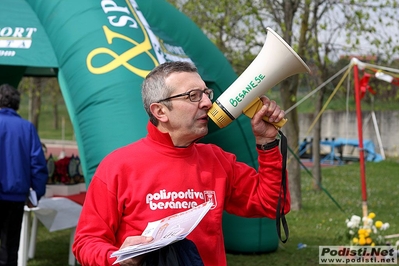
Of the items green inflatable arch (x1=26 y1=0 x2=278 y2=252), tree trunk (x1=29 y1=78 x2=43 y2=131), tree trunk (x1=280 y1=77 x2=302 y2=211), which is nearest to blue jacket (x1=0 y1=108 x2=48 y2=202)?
green inflatable arch (x1=26 y1=0 x2=278 y2=252)

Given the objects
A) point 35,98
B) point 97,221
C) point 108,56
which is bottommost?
point 97,221

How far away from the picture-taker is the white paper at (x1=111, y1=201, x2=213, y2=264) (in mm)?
2184

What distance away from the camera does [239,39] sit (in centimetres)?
1210

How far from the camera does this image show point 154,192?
2514mm

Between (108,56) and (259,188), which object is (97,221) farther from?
(108,56)

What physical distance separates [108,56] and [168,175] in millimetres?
3119

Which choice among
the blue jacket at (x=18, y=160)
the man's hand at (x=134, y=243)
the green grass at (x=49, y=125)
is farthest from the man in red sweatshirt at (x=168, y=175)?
the green grass at (x=49, y=125)

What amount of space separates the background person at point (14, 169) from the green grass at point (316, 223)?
2.01m

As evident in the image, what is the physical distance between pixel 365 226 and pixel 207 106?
209 inches

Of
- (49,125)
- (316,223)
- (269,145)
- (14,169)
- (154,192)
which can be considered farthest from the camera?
(49,125)

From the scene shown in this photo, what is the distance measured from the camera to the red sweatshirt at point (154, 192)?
249 cm

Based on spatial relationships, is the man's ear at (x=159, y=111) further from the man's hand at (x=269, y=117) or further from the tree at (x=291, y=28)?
the tree at (x=291, y=28)

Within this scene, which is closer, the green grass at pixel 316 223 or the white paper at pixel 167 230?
the white paper at pixel 167 230

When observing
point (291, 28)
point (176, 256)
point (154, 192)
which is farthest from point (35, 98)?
point (176, 256)
